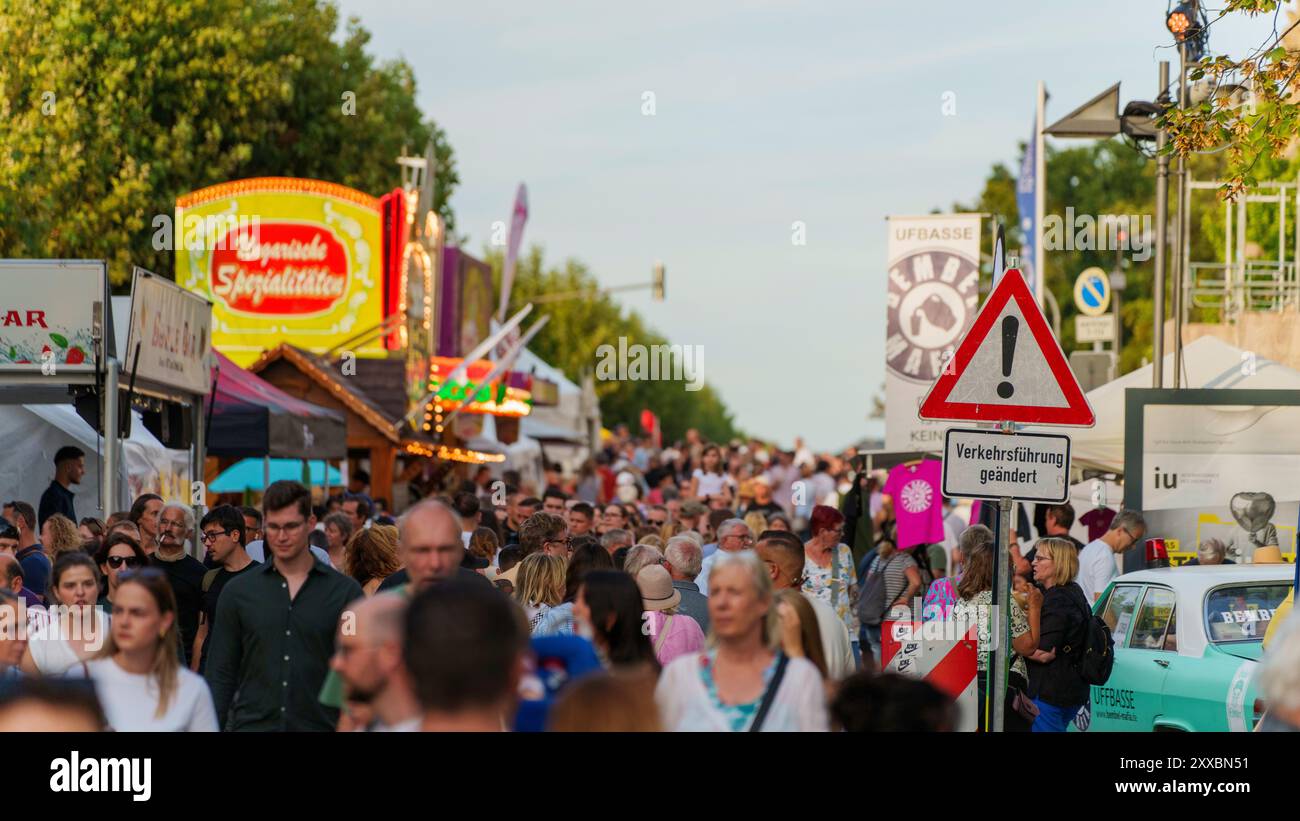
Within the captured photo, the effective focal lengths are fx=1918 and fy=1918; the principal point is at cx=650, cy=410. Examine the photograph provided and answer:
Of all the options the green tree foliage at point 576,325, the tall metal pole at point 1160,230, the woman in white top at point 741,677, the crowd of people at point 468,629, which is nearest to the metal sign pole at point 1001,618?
the crowd of people at point 468,629

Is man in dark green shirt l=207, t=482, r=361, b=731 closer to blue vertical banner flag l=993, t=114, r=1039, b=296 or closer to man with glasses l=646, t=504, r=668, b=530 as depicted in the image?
man with glasses l=646, t=504, r=668, b=530

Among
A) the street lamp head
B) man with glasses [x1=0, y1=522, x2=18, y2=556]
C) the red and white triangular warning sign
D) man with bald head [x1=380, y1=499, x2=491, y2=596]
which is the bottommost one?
man with glasses [x1=0, y1=522, x2=18, y2=556]

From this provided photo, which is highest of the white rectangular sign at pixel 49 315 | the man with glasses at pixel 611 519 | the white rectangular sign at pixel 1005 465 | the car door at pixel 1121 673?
the white rectangular sign at pixel 49 315

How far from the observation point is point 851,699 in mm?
4789

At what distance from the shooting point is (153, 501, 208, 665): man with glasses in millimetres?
9805

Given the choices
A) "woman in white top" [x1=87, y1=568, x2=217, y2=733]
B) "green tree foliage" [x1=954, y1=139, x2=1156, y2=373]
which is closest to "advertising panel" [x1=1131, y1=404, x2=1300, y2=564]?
"woman in white top" [x1=87, y1=568, x2=217, y2=733]

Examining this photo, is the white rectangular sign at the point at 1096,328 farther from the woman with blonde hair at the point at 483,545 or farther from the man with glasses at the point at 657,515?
Result: the woman with blonde hair at the point at 483,545

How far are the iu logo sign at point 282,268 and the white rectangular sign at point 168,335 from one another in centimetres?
1800

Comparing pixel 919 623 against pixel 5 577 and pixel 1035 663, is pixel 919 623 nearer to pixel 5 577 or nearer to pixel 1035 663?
pixel 1035 663

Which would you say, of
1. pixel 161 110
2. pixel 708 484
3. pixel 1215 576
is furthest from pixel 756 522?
pixel 161 110

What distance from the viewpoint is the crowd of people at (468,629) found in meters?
4.31

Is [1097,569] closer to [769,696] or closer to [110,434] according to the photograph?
[110,434]

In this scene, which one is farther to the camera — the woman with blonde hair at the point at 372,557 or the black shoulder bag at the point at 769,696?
the woman with blonde hair at the point at 372,557

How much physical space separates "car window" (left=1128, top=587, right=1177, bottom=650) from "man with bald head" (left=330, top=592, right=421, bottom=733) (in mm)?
6745
